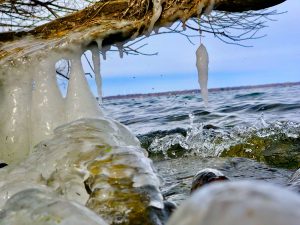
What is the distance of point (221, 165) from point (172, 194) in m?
1.56

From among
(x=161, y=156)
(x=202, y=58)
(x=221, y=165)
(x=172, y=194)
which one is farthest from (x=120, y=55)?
(x=161, y=156)

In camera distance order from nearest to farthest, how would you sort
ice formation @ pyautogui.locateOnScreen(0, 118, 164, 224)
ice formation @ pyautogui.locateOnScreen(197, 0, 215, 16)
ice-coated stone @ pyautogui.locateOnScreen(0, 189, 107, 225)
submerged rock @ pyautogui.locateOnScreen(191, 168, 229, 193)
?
ice-coated stone @ pyautogui.locateOnScreen(0, 189, 107, 225) < ice formation @ pyautogui.locateOnScreen(0, 118, 164, 224) < submerged rock @ pyautogui.locateOnScreen(191, 168, 229, 193) < ice formation @ pyautogui.locateOnScreen(197, 0, 215, 16)

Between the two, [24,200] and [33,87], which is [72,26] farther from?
[24,200]

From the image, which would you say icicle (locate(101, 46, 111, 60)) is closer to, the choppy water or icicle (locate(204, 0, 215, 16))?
icicle (locate(204, 0, 215, 16))

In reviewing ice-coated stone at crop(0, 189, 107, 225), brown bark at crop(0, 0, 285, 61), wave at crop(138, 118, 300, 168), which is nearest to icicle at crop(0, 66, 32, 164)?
brown bark at crop(0, 0, 285, 61)

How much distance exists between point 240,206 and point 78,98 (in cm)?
327

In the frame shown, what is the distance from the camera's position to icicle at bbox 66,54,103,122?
3.89m

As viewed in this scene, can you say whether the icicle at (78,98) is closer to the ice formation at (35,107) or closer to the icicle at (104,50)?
the ice formation at (35,107)

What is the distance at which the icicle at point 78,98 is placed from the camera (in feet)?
12.8

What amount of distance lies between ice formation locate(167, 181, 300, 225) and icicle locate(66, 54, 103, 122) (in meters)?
3.11

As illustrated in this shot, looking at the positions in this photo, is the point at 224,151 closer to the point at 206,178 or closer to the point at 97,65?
the point at 97,65

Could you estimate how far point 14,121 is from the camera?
390 centimetres

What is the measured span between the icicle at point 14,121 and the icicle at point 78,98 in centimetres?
33

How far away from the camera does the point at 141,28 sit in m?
3.45
